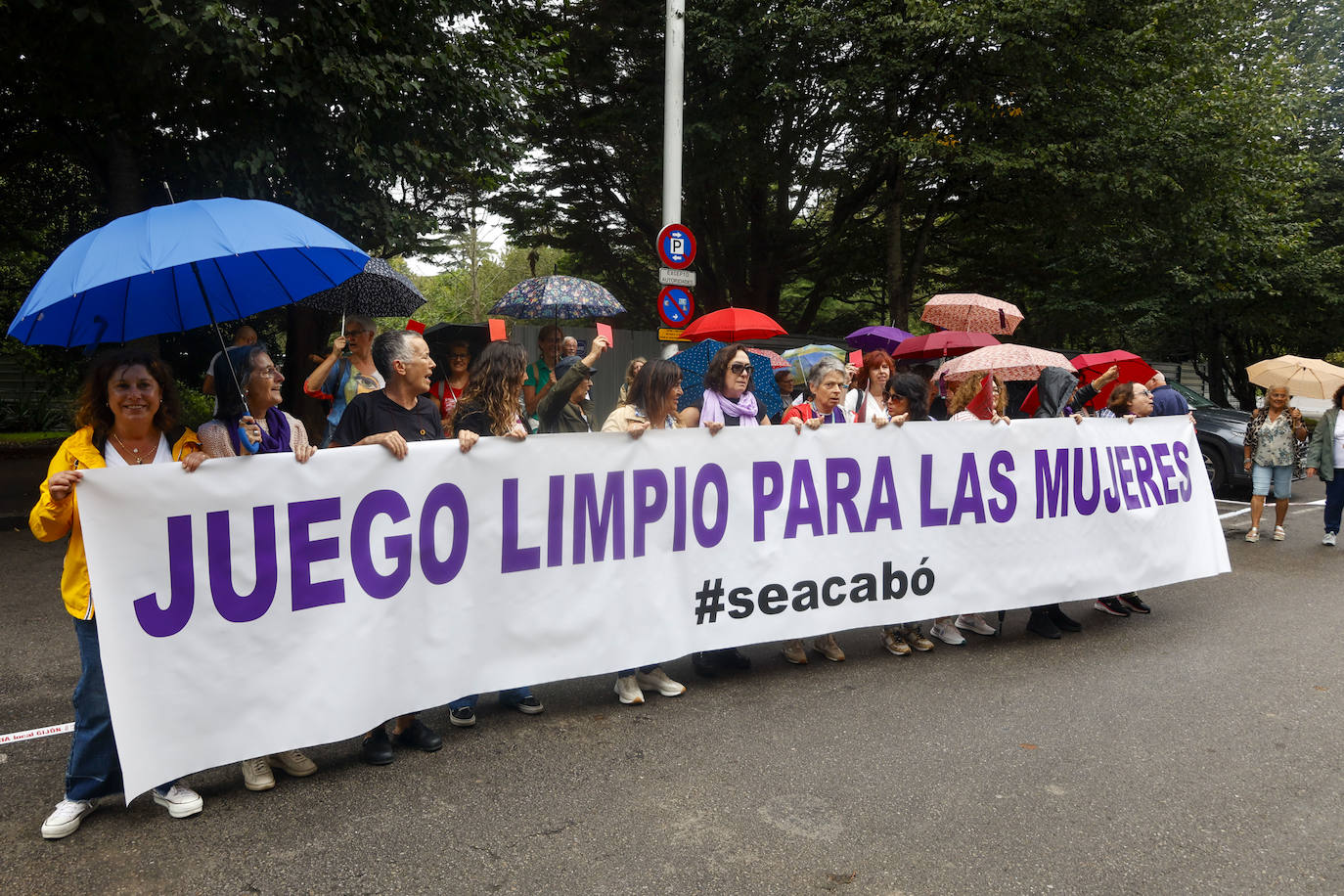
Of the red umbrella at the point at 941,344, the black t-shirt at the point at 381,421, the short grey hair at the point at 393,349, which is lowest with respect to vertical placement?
the black t-shirt at the point at 381,421

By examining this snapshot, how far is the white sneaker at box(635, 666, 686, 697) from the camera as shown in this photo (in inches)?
177

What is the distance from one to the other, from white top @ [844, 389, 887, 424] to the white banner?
59 cm

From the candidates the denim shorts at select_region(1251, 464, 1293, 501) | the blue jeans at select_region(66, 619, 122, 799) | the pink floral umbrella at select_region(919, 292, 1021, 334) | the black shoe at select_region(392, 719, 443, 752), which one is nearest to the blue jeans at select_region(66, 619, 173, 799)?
the blue jeans at select_region(66, 619, 122, 799)

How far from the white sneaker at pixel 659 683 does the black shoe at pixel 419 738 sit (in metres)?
1.06

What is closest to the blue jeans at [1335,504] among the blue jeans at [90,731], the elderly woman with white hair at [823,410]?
the elderly woman with white hair at [823,410]

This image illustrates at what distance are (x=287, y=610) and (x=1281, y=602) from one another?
6.89 meters

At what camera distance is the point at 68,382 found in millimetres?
17984

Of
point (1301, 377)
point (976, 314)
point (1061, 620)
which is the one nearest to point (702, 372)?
point (1061, 620)

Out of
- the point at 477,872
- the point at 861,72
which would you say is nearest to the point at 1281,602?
the point at 477,872

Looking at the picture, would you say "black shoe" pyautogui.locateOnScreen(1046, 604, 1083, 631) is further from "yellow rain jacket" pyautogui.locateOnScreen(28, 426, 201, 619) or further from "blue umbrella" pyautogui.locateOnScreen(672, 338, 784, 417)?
"yellow rain jacket" pyautogui.locateOnScreen(28, 426, 201, 619)

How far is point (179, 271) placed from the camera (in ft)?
12.8

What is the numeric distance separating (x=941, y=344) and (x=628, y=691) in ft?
22.9

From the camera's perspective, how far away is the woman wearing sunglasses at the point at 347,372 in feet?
17.8

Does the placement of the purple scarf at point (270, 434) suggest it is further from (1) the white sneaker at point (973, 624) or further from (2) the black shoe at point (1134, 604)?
(2) the black shoe at point (1134, 604)
